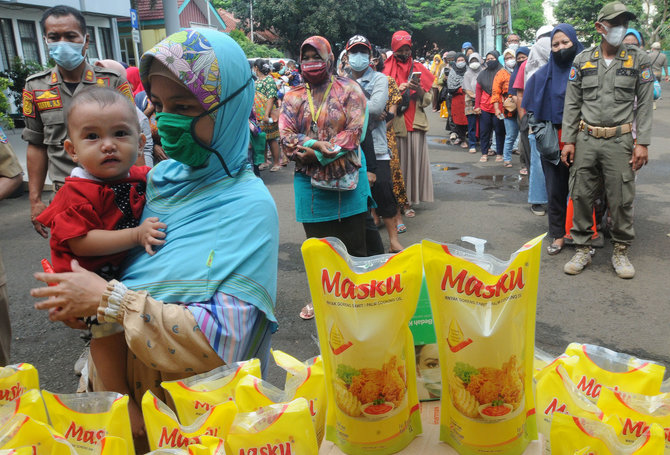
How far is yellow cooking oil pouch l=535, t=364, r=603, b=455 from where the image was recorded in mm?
1187

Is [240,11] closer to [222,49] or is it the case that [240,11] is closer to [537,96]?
[537,96]

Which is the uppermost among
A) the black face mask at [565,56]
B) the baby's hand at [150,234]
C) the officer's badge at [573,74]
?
the black face mask at [565,56]

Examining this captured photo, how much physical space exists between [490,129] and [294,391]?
957cm

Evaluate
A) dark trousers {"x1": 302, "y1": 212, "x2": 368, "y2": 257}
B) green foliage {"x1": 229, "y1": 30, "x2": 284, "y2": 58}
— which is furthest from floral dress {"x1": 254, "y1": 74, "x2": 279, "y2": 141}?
green foliage {"x1": 229, "y1": 30, "x2": 284, "y2": 58}

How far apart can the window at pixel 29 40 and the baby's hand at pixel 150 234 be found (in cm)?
1970

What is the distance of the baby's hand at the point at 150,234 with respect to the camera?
1.58 m

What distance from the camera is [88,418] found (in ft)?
4.12

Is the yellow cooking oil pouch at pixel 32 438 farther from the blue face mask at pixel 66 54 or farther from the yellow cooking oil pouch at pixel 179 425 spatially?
the blue face mask at pixel 66 54

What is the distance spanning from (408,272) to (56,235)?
1022mm

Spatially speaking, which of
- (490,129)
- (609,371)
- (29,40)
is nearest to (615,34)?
(609,371)

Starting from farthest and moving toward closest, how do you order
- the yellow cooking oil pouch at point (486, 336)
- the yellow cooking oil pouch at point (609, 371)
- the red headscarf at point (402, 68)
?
1. the red headscarf at point (402, 68)
2. the yellow cooking oil pouch at point (609, 371)
3. the yellow cooking oil pouch at point (486, 336)

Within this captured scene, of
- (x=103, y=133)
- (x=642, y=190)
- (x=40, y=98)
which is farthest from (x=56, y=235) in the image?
(x=642, y=190)

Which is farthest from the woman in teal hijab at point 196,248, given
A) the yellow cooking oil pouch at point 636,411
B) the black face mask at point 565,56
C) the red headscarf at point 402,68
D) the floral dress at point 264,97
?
the floral dress at point 264,97

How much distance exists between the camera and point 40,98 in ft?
11.3
